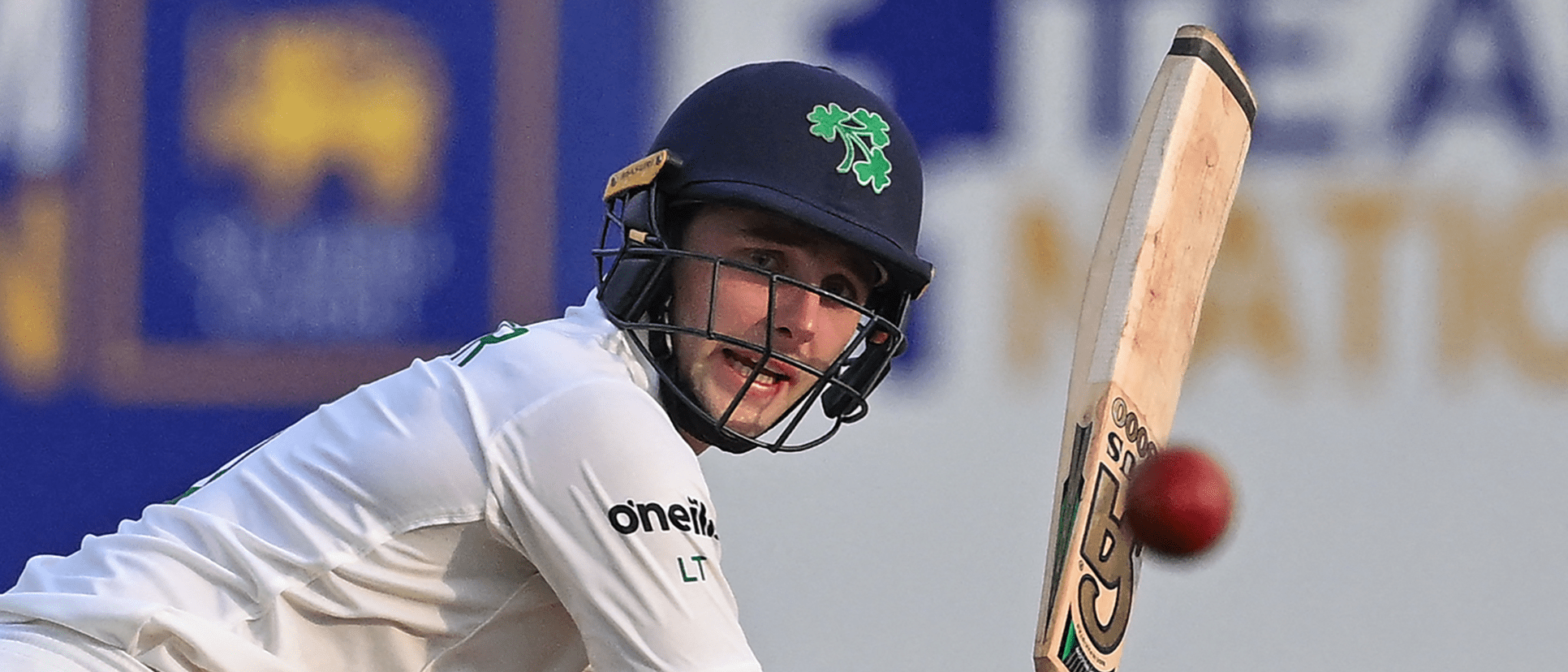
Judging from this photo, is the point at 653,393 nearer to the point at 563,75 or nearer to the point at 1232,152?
the point at 1232,152

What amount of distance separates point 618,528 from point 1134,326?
0.76 m

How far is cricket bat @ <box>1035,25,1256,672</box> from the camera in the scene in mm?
1936

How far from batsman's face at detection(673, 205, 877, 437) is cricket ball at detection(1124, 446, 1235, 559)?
34cm

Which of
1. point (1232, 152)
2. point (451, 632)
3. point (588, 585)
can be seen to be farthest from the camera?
point (1232, 152)

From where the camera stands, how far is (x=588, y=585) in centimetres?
155

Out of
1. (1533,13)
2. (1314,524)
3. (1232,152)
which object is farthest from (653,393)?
(1533,13)

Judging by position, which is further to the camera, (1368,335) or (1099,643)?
(1368,335)

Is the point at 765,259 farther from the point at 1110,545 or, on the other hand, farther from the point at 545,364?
the point at 1110,545

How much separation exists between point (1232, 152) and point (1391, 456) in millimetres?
811

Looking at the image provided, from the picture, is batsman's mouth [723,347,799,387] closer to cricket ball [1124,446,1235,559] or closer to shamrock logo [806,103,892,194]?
shamrock logo [806,103,892,194]

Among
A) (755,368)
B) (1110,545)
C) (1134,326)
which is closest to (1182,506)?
(1110,545)

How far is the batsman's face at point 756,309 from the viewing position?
1.79 m

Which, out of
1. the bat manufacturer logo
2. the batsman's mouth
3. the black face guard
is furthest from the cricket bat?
the batsman's mouth

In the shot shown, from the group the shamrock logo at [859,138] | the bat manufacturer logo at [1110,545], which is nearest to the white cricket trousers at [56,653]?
the shamrock logo at [859,138]
